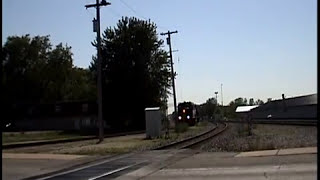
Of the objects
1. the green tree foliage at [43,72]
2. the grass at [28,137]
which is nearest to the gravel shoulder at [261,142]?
the grass at [28,137]

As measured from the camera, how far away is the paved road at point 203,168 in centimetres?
1489

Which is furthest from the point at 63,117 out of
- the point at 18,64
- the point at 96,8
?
the point at 96,8

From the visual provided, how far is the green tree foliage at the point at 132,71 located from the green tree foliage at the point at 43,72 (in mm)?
20523

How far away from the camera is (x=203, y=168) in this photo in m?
17.4

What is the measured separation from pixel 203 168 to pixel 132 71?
2138 inches

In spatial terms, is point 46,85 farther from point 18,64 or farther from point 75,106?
point 75,106

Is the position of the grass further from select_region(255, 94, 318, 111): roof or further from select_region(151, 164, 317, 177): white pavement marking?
select_region(255, 94, 318, 111): roof

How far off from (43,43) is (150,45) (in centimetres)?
3287

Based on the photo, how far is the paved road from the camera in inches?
586

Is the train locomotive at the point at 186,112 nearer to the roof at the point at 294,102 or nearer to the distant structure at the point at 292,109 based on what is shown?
the distant structure at the point at 292,109

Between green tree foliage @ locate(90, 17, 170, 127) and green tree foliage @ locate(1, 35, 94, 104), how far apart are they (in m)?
20.5

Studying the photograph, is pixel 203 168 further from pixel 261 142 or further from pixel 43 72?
pixel 43 72

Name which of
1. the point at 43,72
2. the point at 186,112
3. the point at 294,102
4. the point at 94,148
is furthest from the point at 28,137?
the point at 294,102

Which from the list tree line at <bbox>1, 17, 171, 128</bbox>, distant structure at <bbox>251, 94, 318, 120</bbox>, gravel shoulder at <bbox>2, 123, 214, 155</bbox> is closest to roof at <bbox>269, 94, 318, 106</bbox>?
distant structure at <bbox>251, 94, 318, 120</bbox>
